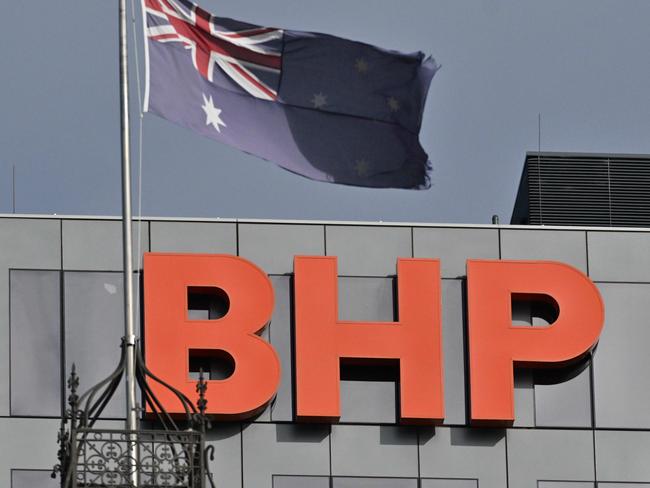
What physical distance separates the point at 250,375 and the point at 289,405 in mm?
1169

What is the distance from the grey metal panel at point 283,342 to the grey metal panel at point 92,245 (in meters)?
2.90

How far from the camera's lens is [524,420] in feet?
164

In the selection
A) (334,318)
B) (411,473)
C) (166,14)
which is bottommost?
(411,473)

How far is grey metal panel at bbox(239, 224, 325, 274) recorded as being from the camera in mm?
50250

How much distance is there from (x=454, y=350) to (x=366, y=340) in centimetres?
193

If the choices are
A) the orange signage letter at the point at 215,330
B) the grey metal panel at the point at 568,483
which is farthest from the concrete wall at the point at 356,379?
the orange signage letter at the point at 215,330

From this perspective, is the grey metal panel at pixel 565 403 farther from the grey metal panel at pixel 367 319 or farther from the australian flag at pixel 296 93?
the australian flag at pixel 296 93

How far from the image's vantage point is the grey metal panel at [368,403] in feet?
162

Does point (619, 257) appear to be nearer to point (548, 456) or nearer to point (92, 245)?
point (548, 456)

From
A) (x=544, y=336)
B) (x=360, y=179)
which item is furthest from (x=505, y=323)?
(x=360, y=179)

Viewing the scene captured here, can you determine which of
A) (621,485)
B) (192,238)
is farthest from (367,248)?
(621,485)

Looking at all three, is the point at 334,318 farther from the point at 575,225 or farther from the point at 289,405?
the point at 575,225

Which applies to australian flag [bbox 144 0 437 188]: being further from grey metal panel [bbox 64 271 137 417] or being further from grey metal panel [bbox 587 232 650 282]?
grey metal panel [bbox 587 232 650 282]

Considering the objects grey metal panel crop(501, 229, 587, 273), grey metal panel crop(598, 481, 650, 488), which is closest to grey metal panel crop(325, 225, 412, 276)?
grey metal panel crop(501, 229, 587, 273)
